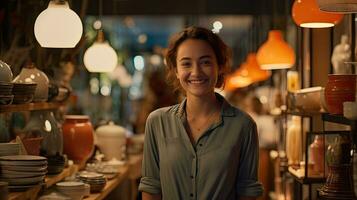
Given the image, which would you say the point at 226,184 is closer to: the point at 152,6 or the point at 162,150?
the point at 162,150

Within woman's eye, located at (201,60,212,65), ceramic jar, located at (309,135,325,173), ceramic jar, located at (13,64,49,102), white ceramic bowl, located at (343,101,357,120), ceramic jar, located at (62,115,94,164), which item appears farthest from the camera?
ceramic jar, located at (62,115,94,164)

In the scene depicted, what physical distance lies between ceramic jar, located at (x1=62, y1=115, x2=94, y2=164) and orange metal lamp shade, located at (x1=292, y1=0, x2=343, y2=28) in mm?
2365

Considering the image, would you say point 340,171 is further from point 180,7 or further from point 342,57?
point 180,7

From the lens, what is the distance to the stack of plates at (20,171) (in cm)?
398

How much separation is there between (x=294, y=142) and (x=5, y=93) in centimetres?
240

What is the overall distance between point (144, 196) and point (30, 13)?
3390 millimetres

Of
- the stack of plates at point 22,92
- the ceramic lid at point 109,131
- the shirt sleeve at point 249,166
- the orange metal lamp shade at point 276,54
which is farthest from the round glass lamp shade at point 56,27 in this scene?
the orange metal lamp shade at point 276,54

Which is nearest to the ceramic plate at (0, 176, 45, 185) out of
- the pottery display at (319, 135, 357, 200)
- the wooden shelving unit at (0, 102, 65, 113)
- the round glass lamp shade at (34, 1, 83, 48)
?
the wooden shelving unit at (0, 102, 65, 113)

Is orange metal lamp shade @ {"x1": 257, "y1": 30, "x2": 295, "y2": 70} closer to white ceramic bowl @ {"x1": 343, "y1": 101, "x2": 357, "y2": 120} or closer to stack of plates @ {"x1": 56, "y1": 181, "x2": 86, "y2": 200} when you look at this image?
stack of plates @ {"x1": 56, "y1": 181, "x2": 86, "y2": 200}

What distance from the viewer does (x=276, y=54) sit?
6.68 meters

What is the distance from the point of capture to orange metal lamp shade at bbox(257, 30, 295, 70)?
21.9ft

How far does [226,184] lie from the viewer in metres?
3.23

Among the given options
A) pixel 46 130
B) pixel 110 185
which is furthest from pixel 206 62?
pixel 110 185

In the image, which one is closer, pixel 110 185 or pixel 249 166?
pixel 249 166
